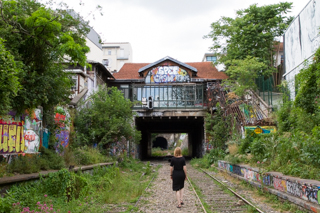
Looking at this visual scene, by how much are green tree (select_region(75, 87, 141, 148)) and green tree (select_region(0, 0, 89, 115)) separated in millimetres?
A: 6041

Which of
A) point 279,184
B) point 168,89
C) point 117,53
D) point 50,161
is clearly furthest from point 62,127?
point 117,53

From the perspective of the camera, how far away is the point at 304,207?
21.4 ft

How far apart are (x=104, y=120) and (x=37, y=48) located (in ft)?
28.6

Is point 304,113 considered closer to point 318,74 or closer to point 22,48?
point 318,74

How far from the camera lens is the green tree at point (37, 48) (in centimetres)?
895

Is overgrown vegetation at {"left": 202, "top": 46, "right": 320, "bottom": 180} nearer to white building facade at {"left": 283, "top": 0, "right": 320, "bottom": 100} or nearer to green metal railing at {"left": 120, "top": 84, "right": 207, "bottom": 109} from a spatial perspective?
white building facade at {"left": 283, "top": 0, "right": 320, "bottom": 100}

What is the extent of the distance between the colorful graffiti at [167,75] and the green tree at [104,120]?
876cm

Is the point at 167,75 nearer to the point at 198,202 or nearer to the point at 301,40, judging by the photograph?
the point at 301,40

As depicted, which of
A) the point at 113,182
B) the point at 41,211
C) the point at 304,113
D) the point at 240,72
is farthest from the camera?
the point at 240,72

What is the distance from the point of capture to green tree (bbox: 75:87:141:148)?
17.9m

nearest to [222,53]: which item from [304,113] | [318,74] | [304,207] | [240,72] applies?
[240,72]

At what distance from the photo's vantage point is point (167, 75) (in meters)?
28.1

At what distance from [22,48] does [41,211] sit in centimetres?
647

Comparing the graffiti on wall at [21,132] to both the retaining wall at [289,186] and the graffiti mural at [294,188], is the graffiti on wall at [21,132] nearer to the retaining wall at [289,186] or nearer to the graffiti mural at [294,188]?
the retaining wall at [289,186]
